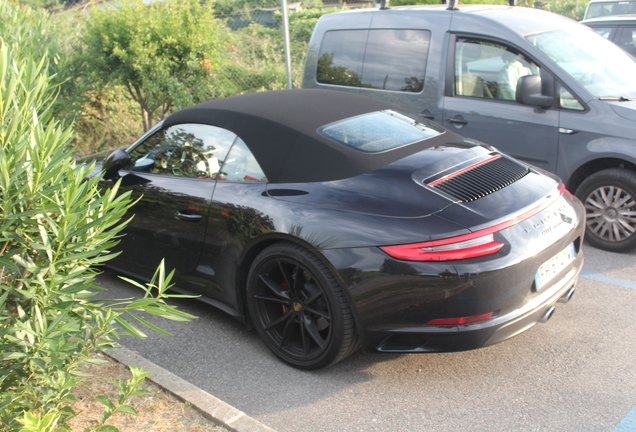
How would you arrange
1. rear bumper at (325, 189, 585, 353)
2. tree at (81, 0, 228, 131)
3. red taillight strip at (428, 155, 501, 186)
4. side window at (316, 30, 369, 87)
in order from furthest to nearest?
tree at (81, 0, 228, 131) < side window at (316, 30, 369, 87) < red taillight strip at (428, 155, 501, 186) < rear bumper at (325, 189, 585, 353)

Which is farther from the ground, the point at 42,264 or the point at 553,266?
the point at 42,264

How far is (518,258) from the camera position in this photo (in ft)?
9.63

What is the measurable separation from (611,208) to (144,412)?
4.18 metres

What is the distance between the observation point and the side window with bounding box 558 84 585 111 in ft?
16.8

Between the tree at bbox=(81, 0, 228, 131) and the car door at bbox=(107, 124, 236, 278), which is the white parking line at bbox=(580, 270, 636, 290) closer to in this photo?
the car door at bbox=(107, 124, 236, 278)

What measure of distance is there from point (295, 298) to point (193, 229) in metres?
0.90

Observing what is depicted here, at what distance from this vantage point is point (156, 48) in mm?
7828

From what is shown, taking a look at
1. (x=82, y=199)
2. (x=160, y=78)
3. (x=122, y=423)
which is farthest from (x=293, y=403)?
(x=160, y=78)

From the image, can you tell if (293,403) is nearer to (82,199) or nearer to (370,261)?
(370,261)

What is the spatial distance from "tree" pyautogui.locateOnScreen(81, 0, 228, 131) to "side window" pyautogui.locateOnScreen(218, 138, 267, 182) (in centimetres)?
459

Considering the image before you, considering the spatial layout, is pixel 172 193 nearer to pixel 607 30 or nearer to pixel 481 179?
pixel 481 179

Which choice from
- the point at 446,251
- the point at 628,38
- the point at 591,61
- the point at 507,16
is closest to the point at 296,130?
the point at 446,251

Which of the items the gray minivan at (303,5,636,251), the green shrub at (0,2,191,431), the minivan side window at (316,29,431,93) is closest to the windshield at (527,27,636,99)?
the gray minivan at (303,5,636,251)

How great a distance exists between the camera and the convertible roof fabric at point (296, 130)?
3369mm
